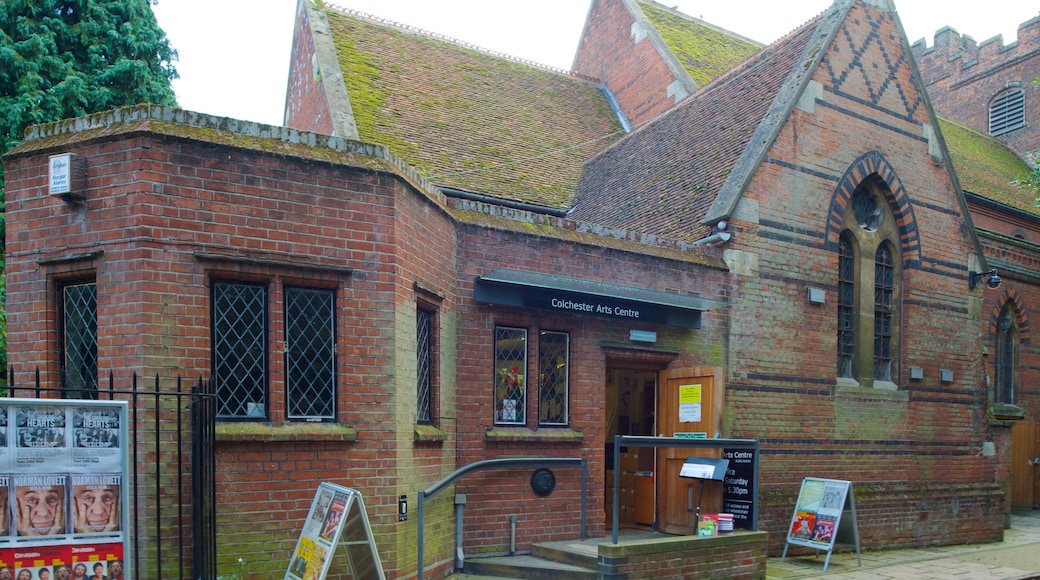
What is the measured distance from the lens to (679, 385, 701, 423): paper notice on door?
10961 millimetres

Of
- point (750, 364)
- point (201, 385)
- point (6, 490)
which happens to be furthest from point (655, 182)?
point (6, 490)

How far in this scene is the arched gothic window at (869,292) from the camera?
44.6 feet

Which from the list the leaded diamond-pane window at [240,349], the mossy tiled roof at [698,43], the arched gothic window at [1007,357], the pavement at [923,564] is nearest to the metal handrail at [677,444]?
the pavement at [923,564]

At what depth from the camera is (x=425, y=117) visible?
16.5m

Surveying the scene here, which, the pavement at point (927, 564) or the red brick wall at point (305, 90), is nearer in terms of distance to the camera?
the pavement at point (927, 564)

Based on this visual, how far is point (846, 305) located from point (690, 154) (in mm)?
3478

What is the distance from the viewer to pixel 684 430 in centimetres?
1123

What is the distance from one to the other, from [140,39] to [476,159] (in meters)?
9.18

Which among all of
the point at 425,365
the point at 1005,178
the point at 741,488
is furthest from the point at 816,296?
the point at 1005,178

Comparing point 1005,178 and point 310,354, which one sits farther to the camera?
point 1005,178

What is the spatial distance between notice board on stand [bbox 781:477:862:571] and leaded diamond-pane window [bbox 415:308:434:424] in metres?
5.48

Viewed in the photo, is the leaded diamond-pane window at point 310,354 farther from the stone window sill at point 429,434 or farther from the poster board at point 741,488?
the poster board at point 741,488

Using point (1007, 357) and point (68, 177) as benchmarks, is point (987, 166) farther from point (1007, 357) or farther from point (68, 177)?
point (68, 177)

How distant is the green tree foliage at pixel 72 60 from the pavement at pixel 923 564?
553 inches
